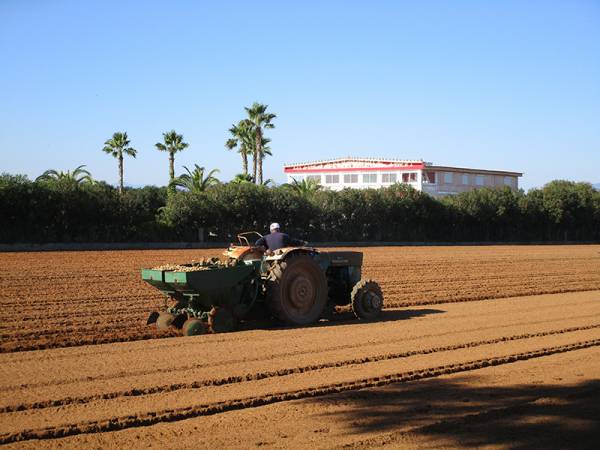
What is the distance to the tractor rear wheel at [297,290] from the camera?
10.6 m

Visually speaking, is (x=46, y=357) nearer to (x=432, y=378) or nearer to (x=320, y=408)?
(x=320, y=408)

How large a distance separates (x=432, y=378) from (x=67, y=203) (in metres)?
30.9

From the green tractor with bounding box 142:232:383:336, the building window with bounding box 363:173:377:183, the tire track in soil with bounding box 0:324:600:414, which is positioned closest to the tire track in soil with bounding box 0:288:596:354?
the green tractor with bounding box 142:232:383:336

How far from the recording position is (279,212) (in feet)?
140

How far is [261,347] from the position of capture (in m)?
9.28

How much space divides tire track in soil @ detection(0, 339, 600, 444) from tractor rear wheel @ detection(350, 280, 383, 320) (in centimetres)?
311

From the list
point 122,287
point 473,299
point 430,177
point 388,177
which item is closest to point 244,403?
A: point 473,299

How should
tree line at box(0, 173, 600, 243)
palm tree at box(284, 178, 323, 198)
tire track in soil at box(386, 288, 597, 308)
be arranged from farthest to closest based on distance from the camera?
palm tree at box(284, 178, 323, 198) → tree line at box(0, 173, 600, 243) → tire track in soil at box(386, 288, 597, 308)

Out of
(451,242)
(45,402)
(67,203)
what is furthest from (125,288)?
(451,242)

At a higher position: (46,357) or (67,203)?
(67,203)

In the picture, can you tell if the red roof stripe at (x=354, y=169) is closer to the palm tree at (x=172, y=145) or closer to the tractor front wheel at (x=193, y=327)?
the palm tree at (x=172, y=145)

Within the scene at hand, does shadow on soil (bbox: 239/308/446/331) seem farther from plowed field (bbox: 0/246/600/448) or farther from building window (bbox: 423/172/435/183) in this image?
building window (bbox: 423/172/435/183)

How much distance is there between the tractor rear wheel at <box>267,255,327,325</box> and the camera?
34.9 ft

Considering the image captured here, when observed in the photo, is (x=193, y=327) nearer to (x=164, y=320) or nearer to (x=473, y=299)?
(x=164, y=320)
